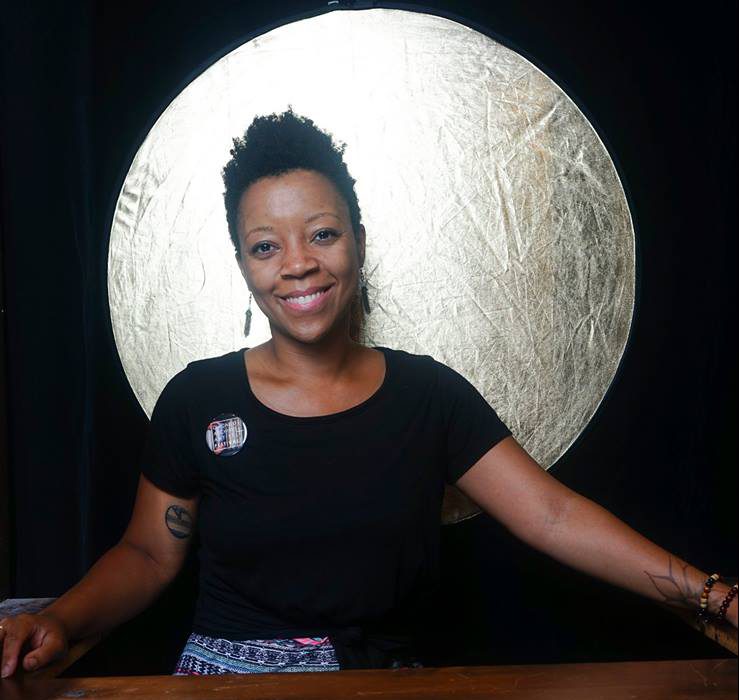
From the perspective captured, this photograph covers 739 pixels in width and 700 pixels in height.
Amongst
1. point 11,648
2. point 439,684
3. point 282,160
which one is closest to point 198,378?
point 282,160

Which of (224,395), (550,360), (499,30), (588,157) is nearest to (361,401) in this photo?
(224,395)

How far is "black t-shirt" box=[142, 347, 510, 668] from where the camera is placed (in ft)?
3.96

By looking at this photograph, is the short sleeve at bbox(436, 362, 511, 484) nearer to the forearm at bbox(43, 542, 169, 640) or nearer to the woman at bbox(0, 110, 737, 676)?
the woman at bbox(0, 110, 737, 676)

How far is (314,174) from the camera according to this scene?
4.15 ft

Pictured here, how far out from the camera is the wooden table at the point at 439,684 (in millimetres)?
916

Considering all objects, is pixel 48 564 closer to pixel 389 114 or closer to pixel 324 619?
pixel 324 619

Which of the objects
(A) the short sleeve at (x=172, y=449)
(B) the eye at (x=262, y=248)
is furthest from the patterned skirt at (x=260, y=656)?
(B) the eye at (x=262, y=248)

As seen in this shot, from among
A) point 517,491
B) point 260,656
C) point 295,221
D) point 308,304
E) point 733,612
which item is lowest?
point 260,656

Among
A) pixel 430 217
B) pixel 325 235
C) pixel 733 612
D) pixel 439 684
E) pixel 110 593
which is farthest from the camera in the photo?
pixel 430 217

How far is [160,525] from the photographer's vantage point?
1266mm

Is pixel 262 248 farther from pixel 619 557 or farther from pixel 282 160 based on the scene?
pixel 619 557

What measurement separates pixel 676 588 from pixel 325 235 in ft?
2.10

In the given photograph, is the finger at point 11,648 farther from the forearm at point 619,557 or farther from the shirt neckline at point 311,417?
the forearm at point 619,557

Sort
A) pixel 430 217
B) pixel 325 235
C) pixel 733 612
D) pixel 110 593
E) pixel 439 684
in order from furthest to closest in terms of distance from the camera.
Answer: pixel 430 217 → pixel 325 235 → pixel 110 593 → pixel 733 612 → pixel 439 684
